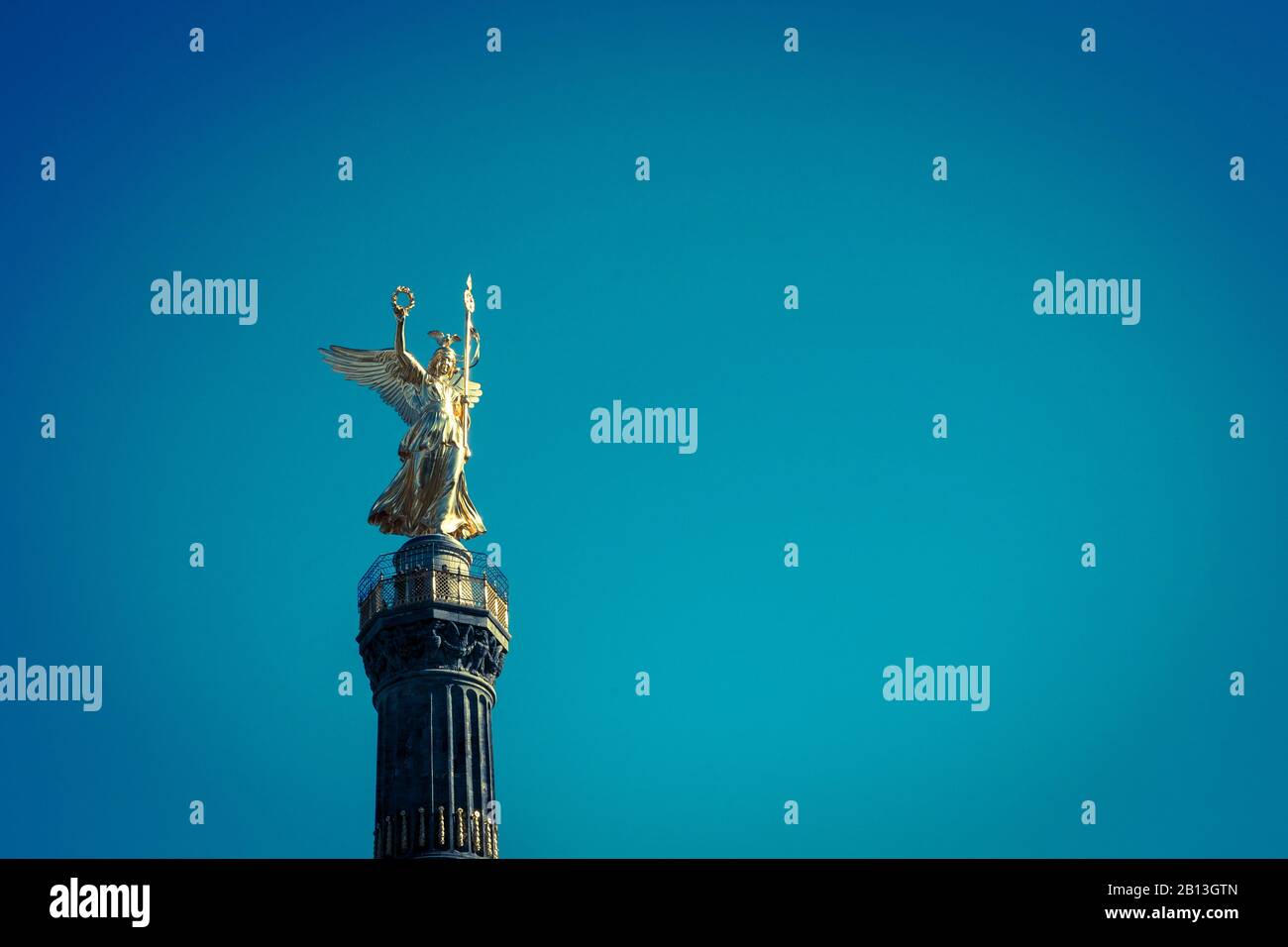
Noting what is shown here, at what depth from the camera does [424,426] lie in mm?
74062

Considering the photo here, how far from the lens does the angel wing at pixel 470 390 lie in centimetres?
7506

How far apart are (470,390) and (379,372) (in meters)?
2.61

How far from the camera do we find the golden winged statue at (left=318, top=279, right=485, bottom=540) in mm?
73375

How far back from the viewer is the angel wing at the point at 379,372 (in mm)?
74812

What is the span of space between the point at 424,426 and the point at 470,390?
6.51 feet

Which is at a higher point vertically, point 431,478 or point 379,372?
point 379,372

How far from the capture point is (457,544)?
239 ft

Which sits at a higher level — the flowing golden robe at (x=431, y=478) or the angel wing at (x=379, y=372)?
the angel wing at (x=379, y=372)

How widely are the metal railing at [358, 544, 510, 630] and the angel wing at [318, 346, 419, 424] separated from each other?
457 centimetres

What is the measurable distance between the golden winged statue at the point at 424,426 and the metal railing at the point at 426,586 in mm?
1157

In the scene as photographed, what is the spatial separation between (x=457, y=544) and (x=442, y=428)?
11.3 ft

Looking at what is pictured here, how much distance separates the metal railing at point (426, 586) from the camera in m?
71.2
